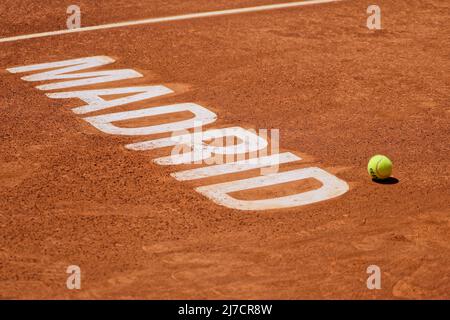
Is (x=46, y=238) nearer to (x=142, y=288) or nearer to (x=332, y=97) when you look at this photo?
(x=142, y=288)

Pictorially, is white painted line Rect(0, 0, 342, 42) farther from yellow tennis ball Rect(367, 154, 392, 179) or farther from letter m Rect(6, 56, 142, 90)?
yellow tennis ball Rect(367, 154, 392, 179)

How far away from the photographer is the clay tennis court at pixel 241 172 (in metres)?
8.88

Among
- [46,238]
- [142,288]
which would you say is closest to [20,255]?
[46,238]

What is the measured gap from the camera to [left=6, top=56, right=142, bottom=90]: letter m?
14273 mm

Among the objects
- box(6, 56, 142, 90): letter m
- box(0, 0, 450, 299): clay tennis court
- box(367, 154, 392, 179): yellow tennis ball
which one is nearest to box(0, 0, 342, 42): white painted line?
box(0, 0, 450, 299): clay tennis court

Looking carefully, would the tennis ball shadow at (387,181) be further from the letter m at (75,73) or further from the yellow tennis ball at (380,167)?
the letter m at (75,73)

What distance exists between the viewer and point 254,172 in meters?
11.2

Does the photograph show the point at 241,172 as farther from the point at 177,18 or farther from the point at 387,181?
the point at 177,18

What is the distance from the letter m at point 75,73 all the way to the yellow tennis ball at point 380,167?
→ 494 cm

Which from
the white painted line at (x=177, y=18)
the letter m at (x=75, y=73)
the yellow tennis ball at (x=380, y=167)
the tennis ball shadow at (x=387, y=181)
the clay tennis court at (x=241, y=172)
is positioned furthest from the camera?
the white painted line at (x=177, y=18)

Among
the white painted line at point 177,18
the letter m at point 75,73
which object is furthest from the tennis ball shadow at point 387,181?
the white painted line at point 177,18

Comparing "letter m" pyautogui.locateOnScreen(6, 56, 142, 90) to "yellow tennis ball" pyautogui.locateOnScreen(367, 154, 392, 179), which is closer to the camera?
"yellow tennis ball" pyautogui.locateOnScreen(367, 154, 392, 179)

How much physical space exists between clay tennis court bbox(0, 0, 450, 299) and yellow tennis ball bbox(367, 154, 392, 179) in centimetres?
16

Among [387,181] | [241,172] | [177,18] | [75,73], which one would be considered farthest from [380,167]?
[177,18]
